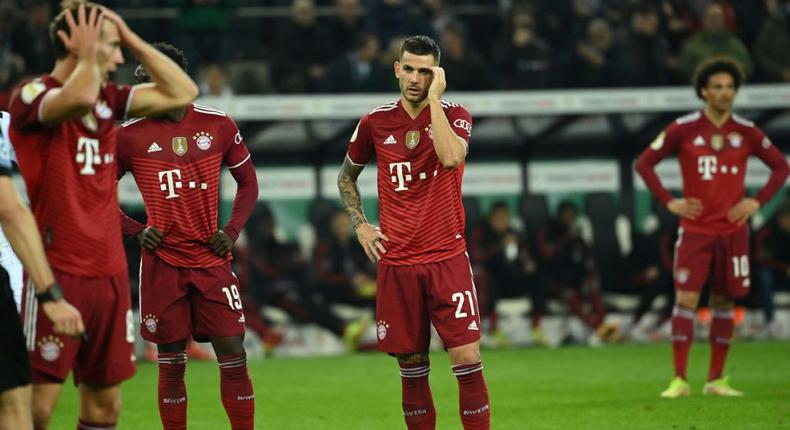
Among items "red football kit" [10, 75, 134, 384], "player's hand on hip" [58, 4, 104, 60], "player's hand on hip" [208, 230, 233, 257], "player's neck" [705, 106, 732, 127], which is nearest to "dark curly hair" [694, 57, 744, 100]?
"player's neck" [705, 106, 732, 127]

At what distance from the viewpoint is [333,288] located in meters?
17.1

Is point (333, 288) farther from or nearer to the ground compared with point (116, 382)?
nearer to the ground

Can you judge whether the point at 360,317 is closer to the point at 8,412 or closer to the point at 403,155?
the point at 403,155

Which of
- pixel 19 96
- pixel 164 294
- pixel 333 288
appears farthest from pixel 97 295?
pixel 333 288

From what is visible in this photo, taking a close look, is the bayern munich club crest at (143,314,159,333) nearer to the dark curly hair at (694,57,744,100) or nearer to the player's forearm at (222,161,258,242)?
the player's forearm at (222,161,258,242)

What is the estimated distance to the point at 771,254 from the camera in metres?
17.3

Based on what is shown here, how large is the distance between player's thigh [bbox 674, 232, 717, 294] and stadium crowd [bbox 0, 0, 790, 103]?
20.7 ft

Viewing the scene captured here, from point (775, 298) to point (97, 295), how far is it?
1325cm

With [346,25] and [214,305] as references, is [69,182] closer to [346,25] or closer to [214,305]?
[214,305]

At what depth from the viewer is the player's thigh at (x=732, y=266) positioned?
11.3m

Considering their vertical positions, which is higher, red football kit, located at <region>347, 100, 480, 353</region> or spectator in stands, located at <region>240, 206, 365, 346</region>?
red football kit, located at <region>347, 100, 480, 353</region>

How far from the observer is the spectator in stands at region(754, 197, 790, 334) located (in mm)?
17219

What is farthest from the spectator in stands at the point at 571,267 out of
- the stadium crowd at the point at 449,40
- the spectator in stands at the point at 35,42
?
the spectator in stands at the point at 35,42

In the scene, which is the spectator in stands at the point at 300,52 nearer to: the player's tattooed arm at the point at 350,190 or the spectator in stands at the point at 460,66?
the spectator in stands at the point at 460,66
